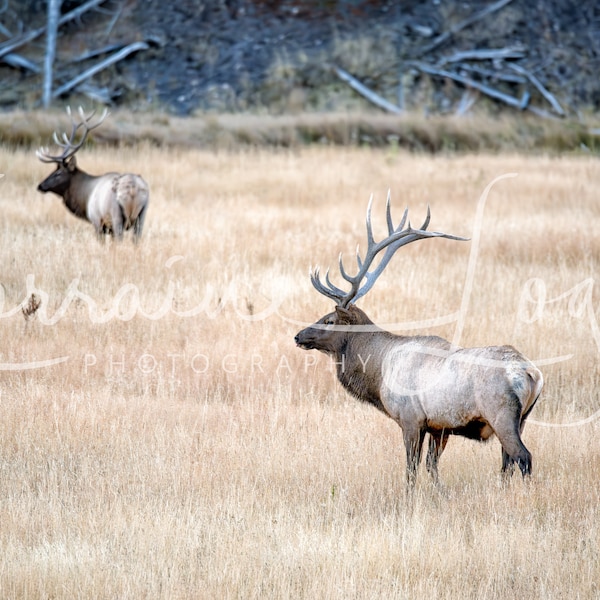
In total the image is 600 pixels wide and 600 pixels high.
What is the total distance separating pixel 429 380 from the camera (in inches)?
227

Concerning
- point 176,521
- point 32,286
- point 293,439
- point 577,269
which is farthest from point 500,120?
point 176,521

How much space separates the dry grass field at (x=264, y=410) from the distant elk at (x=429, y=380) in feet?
1.17

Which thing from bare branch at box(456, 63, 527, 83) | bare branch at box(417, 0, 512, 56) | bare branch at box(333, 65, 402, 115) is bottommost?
bare branch at box(333, 65, 402, 115)

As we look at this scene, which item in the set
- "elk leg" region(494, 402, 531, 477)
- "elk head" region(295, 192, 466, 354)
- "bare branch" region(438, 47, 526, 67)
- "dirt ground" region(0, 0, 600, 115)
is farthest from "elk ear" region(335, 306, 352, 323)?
"bare branch" region(438, 47, 526, 67)

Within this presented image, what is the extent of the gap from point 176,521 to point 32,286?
5.62 meters

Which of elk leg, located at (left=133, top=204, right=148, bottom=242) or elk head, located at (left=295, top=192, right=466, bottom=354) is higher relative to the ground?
elk leg, located at (left=133, top=204, right=148, bottom=242)

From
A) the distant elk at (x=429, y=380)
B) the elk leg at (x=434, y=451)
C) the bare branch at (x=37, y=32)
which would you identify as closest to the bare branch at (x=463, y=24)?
the bare branch at (x=37, y=32)

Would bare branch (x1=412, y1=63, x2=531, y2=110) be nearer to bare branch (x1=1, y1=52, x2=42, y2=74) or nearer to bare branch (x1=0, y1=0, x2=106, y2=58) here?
bare branch (x1=0, y1=0, x2=106, y2=58)

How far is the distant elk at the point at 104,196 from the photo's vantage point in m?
12.1

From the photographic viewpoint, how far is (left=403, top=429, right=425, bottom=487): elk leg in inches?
232

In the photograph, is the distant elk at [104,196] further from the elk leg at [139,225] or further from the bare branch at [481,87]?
the bare branch at [481,87]

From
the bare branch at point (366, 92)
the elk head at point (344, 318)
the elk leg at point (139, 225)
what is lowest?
the elk head at point (344, 318)

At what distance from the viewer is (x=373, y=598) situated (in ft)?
15.1

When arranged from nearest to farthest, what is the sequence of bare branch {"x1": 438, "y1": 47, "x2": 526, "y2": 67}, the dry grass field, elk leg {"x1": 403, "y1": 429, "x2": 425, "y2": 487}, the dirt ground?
1. the dry grass field
2. elk leg {"x1": 403, "y1": 429, "x2": 425, "y2": 487}
3. the dirt ground
4. bare branch {"x1": 438, "y1": 47, "x2": 526, "y2": 67}
